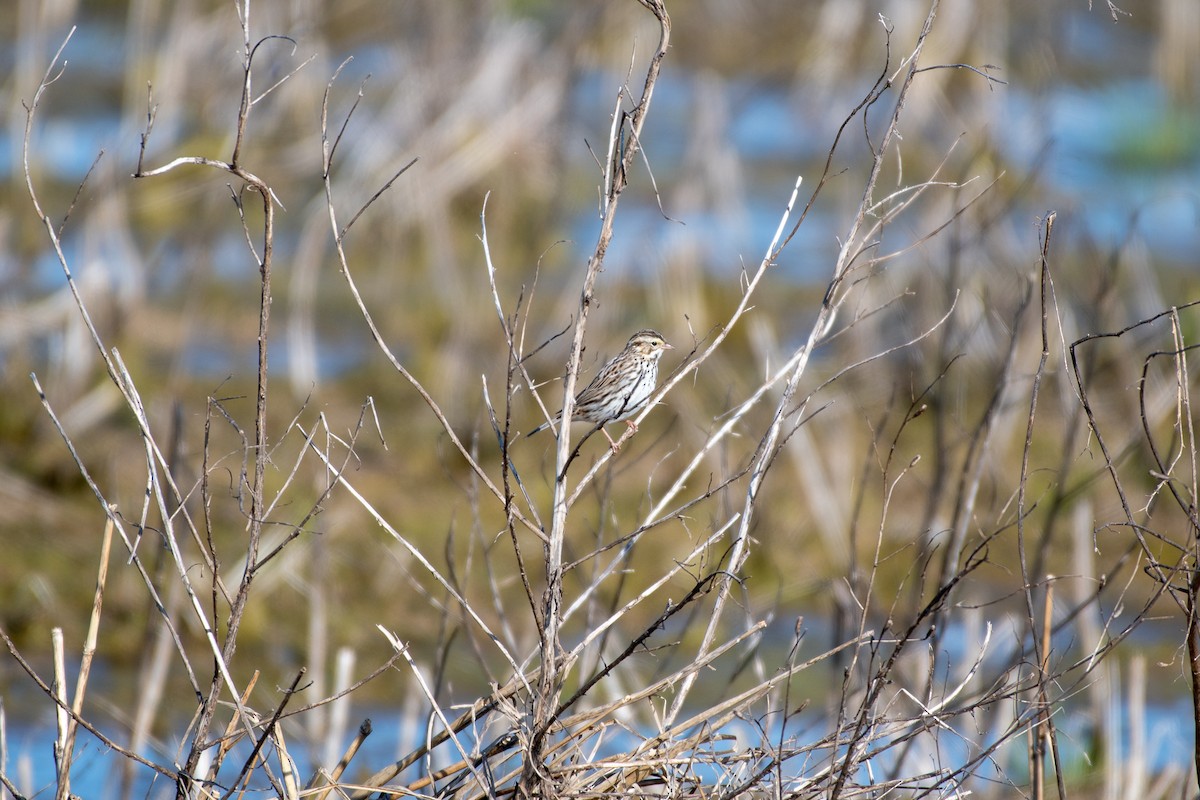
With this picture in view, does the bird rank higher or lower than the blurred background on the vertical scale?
lower

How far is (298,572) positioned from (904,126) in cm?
926

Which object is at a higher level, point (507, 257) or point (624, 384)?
point (507, 257)

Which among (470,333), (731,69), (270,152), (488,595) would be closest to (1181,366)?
(488,595)

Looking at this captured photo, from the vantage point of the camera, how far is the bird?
5.92 m

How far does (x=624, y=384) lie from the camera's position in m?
6.18

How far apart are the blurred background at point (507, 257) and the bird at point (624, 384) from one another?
0.58m

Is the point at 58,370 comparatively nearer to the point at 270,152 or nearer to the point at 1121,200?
the point at 270,152

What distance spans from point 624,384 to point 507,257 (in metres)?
8.10

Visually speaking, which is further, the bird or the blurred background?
the blurred background

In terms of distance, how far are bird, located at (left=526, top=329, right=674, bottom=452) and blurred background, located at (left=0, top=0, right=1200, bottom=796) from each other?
1.91 ft

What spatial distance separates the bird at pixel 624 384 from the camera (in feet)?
19.4

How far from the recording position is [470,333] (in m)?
11.2

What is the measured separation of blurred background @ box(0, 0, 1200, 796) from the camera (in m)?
8.97

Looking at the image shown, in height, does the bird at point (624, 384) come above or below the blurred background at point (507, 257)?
below
